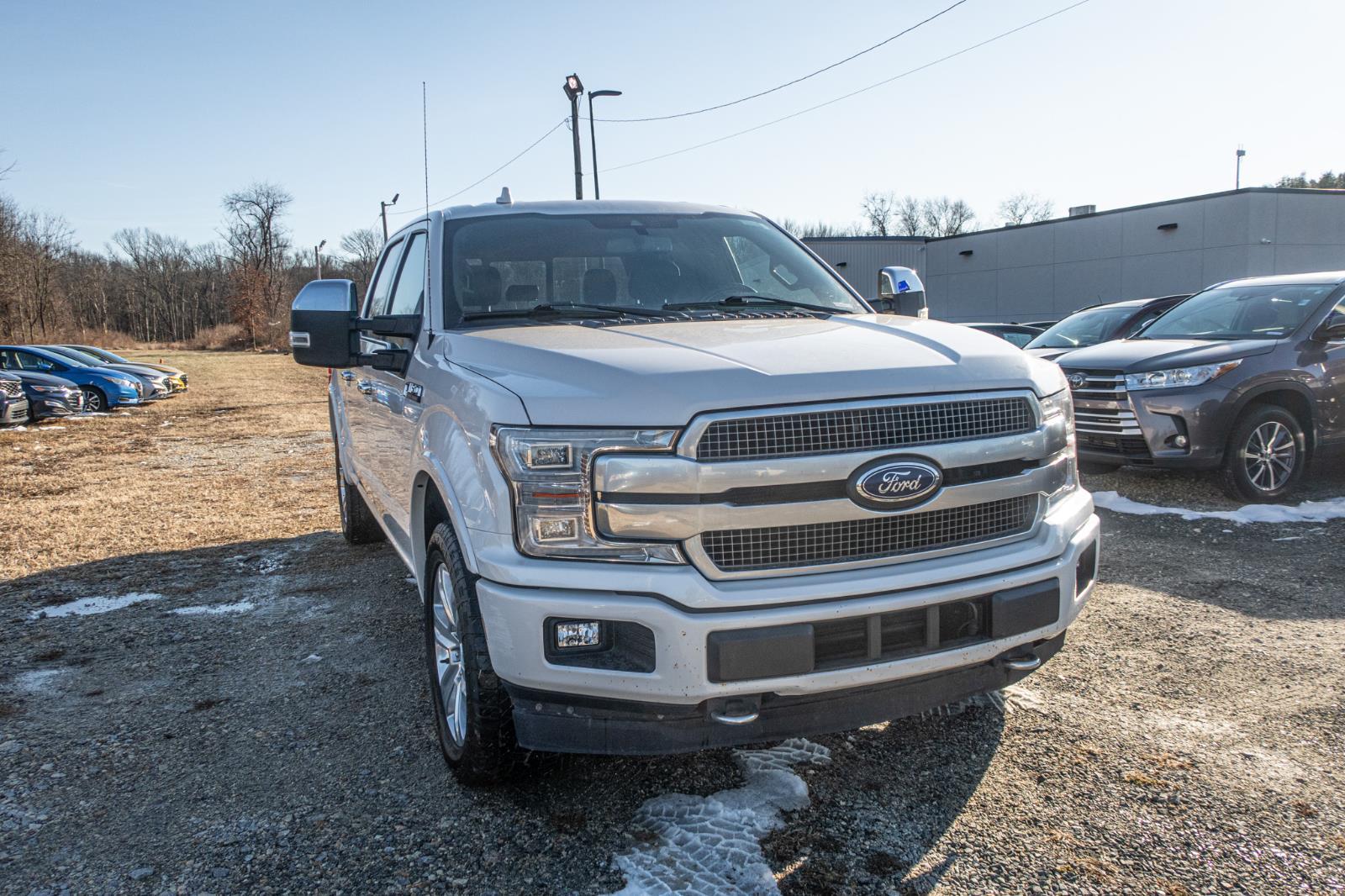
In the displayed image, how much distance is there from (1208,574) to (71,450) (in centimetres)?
1462

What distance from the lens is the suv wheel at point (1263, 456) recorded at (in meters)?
7.04

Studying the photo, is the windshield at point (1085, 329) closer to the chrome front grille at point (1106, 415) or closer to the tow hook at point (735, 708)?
the chrome front grille at point (1106, 415)

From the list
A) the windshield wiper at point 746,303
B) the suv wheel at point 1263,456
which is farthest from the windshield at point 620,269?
the suv wheel at point 1263,456

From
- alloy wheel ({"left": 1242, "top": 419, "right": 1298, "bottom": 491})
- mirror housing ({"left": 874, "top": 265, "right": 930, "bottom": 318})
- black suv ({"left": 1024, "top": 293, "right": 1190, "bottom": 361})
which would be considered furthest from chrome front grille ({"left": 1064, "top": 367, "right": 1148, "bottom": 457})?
mirror housing ({"left": 874, "top": 265, "right": 930, "bottom": 318})

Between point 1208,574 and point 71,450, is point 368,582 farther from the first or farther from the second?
point 71,450

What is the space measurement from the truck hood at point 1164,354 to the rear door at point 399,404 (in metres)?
5.59

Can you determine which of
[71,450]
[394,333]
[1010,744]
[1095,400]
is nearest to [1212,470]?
[1095,400]

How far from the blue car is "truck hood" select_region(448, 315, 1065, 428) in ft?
69.2

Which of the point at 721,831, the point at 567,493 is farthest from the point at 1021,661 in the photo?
the point at 567,493

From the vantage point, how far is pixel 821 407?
255cm

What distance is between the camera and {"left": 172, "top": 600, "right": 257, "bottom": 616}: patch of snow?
5.30 meters

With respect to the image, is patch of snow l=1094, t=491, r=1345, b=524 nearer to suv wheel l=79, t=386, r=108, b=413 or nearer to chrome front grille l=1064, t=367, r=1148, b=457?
chrome front grille l=1064, t=367, r=1148, b=457

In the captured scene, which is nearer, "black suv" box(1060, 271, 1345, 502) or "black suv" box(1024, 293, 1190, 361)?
"black suv" box(1060, 271, 1345, 502)

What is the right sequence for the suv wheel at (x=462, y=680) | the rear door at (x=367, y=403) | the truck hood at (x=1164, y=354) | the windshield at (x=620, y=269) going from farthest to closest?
the truck hood at (x=1164, y=354) < the rear door at (x=367, y=403) < the windshield at (x=620, y=269) < the suv wheel at (x=462, y=680)
